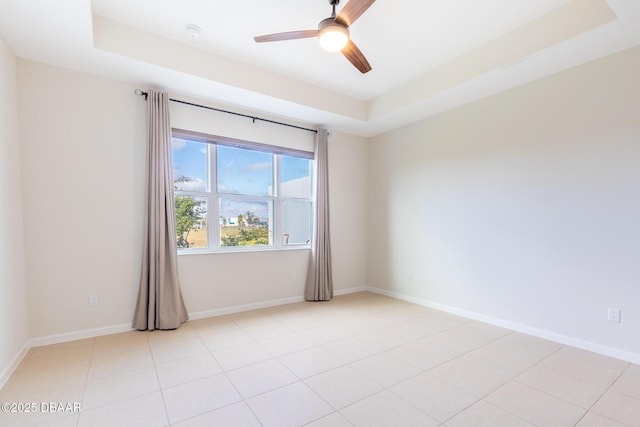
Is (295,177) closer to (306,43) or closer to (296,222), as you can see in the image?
(296,222)

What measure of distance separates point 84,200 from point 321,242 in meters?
2.92

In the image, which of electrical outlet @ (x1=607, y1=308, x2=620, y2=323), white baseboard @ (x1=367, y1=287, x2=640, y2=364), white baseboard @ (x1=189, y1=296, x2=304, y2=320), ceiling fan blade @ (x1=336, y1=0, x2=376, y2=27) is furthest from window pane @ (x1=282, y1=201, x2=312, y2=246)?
electrical outlet @ (x1=607, y1=308, x2=620, y2=323)

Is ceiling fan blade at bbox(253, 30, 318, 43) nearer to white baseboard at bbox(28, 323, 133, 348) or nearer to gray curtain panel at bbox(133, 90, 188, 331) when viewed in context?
gray curtain panel at bbox(133, 90, 188, 331)

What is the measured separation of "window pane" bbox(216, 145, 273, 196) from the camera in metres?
3.96

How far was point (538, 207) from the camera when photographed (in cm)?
314

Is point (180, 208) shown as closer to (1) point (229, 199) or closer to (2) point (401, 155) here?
(1) point (229, 199)

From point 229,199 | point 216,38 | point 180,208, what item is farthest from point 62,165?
point 216,38

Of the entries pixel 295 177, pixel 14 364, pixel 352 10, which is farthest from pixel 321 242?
pixel 14 364

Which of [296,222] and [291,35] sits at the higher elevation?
[291,35]

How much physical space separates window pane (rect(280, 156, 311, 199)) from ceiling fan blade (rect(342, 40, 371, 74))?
2086mm

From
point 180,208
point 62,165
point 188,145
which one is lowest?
point 180,208

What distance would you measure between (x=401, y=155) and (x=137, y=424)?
4323 mm

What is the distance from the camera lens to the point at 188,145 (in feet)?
12.3

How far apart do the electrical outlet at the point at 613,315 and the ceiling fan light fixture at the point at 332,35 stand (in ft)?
10.7
